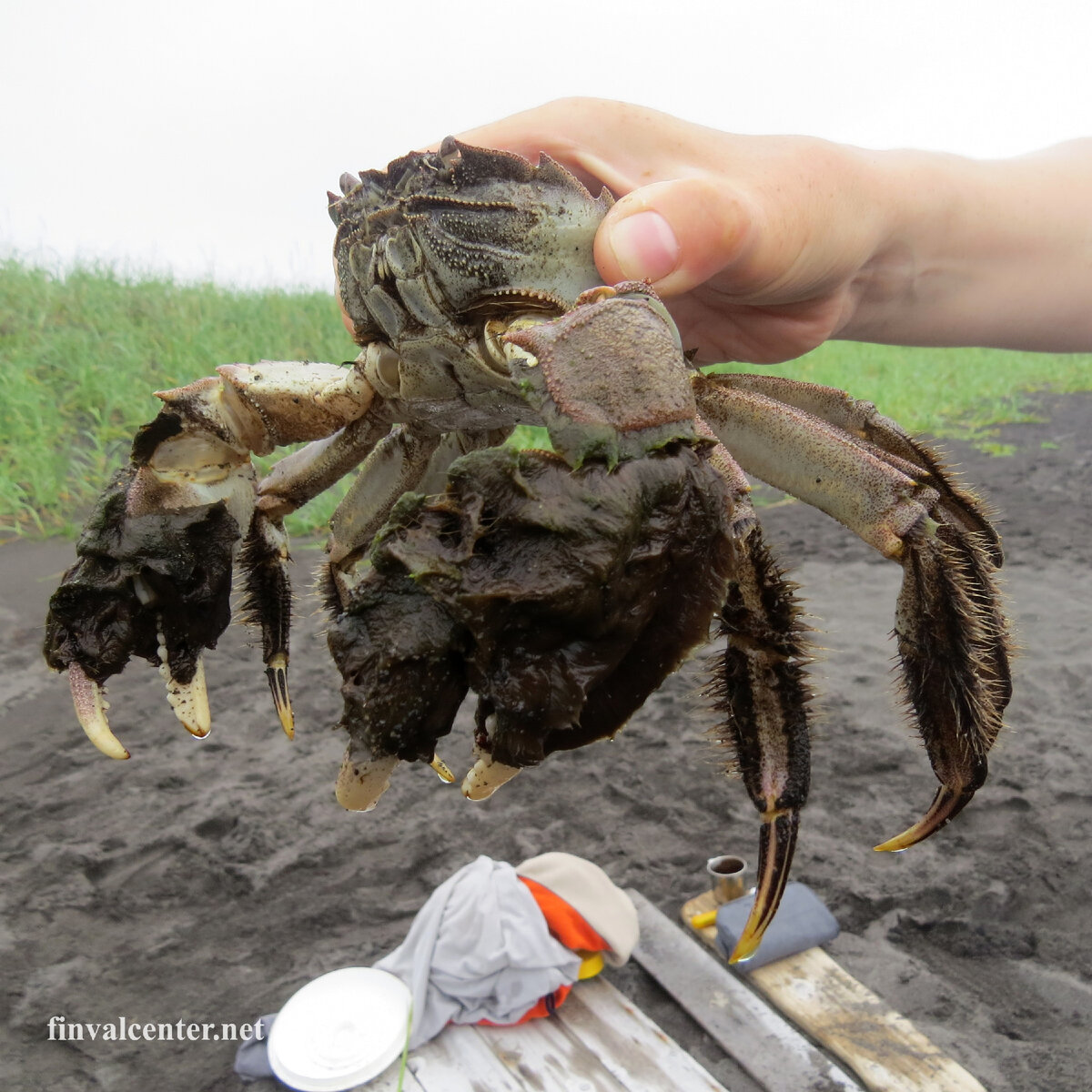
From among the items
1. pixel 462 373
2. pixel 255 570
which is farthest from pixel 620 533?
pixel 255 570

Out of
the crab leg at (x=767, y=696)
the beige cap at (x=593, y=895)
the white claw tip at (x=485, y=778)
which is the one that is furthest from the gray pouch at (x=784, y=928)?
the white claw tip at (x=485, y=778)

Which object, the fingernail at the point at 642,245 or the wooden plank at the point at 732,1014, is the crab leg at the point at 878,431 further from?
the wooden plank at the point at 732,1014

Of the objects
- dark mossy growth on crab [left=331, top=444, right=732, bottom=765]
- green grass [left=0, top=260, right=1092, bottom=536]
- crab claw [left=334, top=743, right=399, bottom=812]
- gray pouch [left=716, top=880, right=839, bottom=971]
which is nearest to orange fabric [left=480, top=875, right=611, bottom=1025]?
gray pouch [left=716, top=880, right=839, bottom=971]

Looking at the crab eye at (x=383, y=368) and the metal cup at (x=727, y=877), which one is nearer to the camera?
the crab eye at (x=383, y=368)

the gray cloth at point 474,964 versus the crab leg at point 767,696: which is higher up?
the crab leg at point 767,696

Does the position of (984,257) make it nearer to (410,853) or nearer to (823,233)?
(823,233)

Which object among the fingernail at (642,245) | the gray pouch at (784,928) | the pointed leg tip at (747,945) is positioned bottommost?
the gray pouch at (784,928)

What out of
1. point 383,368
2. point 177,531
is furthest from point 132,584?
point 383,368
